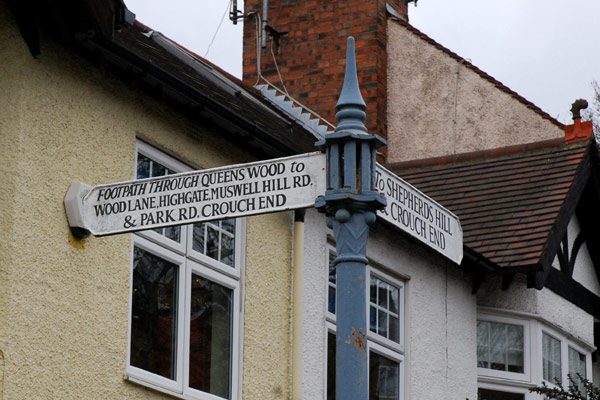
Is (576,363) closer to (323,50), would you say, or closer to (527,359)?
(527,359)

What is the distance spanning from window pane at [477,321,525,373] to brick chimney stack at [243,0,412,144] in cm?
403

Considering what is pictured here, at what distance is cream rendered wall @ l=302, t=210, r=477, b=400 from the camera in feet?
38.1

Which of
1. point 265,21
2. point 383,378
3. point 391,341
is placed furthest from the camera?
point 265,21

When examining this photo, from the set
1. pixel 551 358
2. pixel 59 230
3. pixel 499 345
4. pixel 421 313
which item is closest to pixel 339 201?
pixel 59 230

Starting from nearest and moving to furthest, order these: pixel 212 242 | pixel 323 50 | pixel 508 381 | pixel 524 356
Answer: pixel 212 242, pixel 508 381, pixel 524 356, pixel 323 50

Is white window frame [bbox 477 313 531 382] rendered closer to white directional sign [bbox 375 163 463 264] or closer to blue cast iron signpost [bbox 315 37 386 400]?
white directional sign [bbox 375 163 463 264]

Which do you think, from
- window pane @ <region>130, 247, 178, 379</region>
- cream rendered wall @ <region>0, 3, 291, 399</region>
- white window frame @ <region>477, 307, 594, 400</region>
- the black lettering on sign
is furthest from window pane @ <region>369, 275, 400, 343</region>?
the black lettering on sign

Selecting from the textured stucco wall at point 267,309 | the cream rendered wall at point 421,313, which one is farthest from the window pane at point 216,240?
the cream rendered wall at point 421,313

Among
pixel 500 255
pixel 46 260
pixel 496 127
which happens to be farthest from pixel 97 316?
pixel 496 127

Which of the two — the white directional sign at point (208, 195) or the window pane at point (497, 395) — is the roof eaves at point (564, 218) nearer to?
the window pane at point (497, 395)

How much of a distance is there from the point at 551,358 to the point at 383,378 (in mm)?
3222

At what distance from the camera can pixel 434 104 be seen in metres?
18.4

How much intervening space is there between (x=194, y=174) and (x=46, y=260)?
205 cm

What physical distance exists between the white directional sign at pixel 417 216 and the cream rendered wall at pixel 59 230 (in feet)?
9.33
